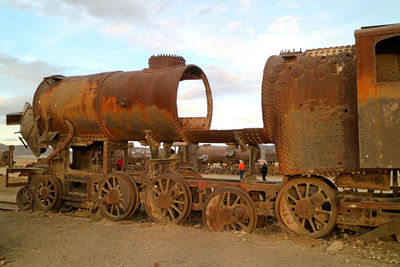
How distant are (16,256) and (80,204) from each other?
3715 mm

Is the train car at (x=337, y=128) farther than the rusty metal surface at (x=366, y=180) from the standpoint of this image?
No

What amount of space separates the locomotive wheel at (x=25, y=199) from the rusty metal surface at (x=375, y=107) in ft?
30.4

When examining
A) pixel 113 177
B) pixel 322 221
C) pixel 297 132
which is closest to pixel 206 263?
pixel 322 221

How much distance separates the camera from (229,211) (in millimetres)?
6652

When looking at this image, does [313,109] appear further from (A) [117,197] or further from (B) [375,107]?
(A) [117,197]

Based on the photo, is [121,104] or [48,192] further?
[48,192]

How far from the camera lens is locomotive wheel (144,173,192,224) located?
7.27 m

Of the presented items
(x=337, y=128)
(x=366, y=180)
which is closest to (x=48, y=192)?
(x=337, y=128)

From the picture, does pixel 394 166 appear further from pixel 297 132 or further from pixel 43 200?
pixel 43 200

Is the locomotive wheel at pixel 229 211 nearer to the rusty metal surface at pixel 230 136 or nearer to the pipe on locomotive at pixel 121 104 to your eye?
the rusty metal surface at pixel 230 136

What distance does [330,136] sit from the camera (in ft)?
19.6

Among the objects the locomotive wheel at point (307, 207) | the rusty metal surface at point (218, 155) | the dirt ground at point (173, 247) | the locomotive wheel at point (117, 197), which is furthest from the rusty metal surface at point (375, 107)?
the rusty metal surface at point (218, 155)

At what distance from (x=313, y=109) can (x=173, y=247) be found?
3683 millimetres

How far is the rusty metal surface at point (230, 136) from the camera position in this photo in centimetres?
699
